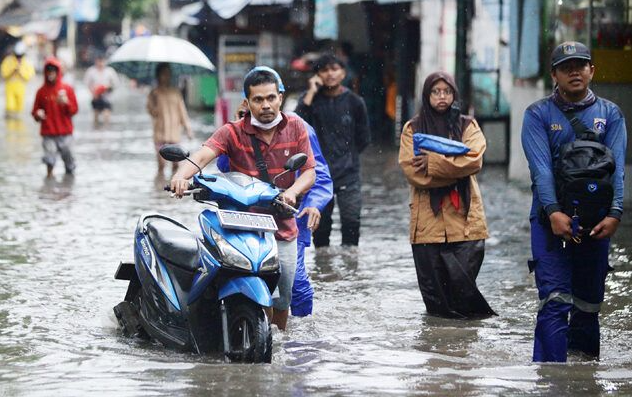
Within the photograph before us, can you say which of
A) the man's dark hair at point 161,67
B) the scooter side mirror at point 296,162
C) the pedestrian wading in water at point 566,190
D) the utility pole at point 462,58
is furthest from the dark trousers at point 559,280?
the utility pole at point 462,58

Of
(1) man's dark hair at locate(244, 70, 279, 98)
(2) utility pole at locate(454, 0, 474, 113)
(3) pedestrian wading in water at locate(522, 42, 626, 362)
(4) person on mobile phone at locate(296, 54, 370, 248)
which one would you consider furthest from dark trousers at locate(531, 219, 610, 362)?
(2) utility pole at locate(454, 0, 474, 113)

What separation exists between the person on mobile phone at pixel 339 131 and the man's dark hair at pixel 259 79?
3730 millimetres

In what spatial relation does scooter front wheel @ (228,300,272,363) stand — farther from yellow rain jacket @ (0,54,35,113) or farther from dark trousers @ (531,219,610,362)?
yellow rain jacket @ (0,54,35,113)

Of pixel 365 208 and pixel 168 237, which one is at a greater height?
pixel 168 237

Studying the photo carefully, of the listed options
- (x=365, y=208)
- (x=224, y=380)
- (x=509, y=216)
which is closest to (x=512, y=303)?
(x=224, y=380)

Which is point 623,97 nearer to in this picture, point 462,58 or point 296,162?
point 462,58

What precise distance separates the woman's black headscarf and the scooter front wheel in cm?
218

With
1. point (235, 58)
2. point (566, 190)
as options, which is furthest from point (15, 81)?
point (566, 190)

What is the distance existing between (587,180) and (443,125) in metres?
2.00

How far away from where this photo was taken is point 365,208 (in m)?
14.5

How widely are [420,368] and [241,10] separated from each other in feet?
66.1

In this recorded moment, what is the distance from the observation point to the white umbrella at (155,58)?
56.7ft

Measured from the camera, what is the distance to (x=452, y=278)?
841 centimetres

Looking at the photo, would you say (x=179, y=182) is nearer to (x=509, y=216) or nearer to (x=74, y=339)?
(x=74, y=339)
